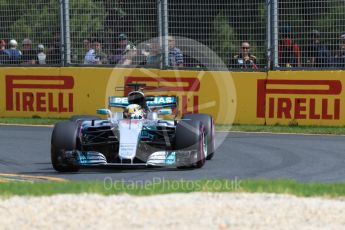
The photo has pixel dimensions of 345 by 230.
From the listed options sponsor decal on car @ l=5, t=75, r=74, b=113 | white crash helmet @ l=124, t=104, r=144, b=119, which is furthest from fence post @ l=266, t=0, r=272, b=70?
white crash helmet @ l=124, t=104, r=144, b=119

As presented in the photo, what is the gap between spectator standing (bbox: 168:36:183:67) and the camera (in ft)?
61.1

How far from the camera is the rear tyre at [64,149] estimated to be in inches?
463

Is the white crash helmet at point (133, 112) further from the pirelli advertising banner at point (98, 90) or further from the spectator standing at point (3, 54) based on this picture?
the spectator standing at point (3, 54)

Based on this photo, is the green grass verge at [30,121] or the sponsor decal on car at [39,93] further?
the sponsor decal on car at [39,93]

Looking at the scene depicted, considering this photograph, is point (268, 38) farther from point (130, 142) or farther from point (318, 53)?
point (130, 142)

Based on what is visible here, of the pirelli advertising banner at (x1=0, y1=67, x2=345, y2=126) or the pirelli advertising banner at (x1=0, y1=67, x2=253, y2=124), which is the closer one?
the pirelli advertising banner at (x1=0, y1=67, x2=345, y2=126)

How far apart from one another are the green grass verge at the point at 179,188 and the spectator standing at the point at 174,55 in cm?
928

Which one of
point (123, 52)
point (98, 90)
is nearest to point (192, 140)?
point (123, 52)

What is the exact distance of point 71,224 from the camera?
7.20m

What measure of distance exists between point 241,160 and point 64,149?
284 cm

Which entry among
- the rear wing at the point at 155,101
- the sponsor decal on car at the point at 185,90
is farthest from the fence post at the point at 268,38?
the rear wing at the point at 155,101

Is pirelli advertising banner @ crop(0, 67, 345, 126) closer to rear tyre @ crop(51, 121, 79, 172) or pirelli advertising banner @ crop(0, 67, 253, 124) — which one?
pirelli advertising banner @ crop(0, 67, 253, 124)

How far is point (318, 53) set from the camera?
17.5 m

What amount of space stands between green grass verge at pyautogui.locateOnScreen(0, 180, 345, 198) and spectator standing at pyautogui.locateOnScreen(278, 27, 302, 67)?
28.4 ft
